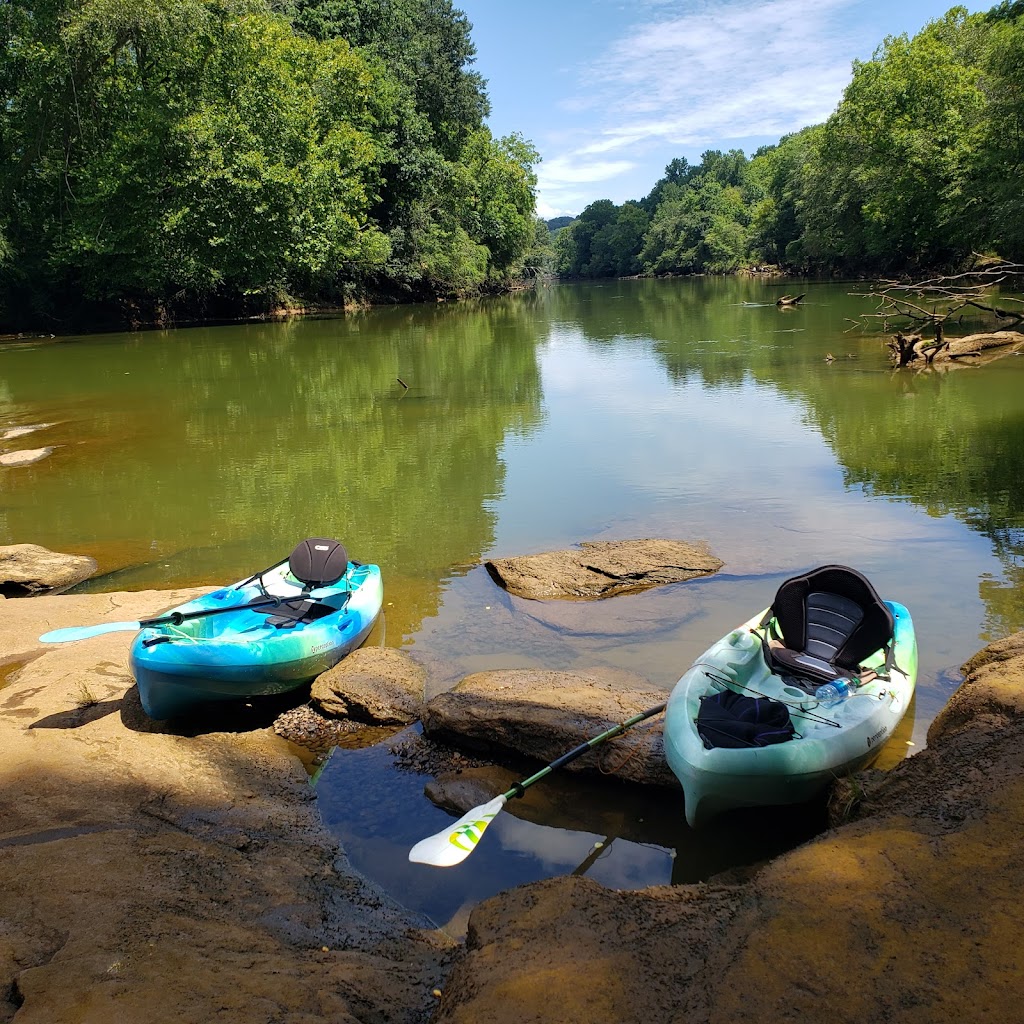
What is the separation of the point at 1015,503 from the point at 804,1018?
9382 millimetres

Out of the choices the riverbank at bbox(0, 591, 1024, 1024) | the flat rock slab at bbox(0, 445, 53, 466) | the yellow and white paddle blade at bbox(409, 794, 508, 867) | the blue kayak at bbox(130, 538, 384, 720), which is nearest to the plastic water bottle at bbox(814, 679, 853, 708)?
the riverbank at bbox(0, 591, 1024, 1024)

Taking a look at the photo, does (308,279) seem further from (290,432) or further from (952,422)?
(952,422)

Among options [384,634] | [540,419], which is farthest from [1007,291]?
[384,634]

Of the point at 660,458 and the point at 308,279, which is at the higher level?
the point at 308,279

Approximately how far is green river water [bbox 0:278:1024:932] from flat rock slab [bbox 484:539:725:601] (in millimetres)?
201

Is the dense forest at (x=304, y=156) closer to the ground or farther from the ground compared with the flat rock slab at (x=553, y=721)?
farther from the ground

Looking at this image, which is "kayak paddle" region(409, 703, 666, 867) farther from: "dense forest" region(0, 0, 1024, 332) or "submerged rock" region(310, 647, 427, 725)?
"dense forest" region(0, 0, 1024, 332)

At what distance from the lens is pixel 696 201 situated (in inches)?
3656

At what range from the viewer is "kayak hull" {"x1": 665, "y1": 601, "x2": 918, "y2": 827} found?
436cm

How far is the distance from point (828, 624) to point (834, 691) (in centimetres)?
75

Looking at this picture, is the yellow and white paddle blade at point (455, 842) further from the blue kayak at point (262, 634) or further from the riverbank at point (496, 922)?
the blue kayak at point (262, 634)

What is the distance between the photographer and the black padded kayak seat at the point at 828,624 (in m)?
5.52

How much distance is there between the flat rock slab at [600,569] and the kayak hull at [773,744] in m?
2.53

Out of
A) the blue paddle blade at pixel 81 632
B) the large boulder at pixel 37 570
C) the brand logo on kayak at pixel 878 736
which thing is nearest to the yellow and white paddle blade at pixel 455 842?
the brand logo on kayak at pixel 878 736
